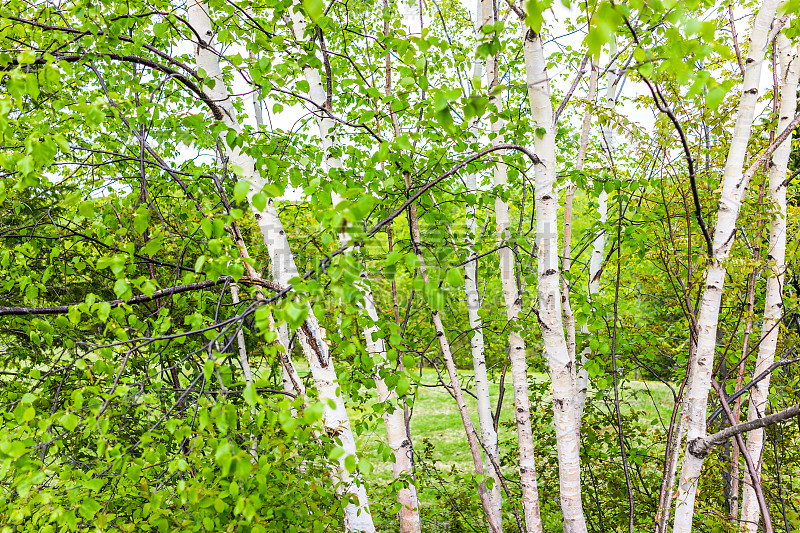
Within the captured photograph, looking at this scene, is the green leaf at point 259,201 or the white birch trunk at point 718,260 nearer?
the green leaf at point 259,201

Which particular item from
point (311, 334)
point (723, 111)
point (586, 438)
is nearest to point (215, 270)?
point (311, 334)

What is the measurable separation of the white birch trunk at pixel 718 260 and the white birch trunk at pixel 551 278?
0.55 meters

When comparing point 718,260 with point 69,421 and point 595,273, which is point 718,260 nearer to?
point 595,273

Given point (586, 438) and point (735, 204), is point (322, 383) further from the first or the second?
point (586, 438)

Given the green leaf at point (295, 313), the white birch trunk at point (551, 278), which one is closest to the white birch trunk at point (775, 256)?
the white birch trunk at point (551, 278)

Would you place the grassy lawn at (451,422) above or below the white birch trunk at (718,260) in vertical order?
below

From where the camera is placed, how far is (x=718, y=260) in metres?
2.27

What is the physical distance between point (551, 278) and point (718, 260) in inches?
31.0

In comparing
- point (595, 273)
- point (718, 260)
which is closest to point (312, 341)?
point (718, 260)

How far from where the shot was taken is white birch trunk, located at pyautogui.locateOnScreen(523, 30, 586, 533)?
237cm

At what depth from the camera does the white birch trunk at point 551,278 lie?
2371 millimetres

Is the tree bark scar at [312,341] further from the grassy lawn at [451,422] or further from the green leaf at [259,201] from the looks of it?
the grassy lawn at [451,422]

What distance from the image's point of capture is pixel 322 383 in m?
2.96

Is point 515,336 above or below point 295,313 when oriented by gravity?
below
